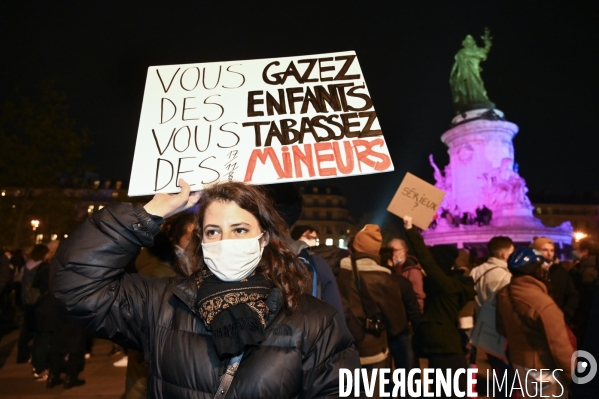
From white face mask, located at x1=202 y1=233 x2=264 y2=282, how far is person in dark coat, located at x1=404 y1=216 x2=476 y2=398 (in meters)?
3.01

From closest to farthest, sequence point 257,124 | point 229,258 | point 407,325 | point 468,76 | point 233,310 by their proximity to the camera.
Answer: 1. point 233,310
2. point 229,258
3. point 257,124
4. point 407,325
5. point 468,76

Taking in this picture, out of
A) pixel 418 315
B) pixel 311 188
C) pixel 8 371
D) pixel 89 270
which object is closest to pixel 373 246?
pixel 418 315

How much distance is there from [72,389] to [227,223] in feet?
18.9

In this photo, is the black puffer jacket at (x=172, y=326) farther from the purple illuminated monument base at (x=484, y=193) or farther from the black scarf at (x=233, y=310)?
the purple illuminated monument base at (x=484, y=193)

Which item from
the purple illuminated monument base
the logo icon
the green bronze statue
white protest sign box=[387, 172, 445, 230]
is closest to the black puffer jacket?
the logo icon

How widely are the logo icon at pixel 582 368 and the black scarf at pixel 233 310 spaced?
2.69m

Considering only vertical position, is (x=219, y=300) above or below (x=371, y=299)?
below

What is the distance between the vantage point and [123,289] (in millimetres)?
1910

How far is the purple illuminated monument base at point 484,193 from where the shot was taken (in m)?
34.5

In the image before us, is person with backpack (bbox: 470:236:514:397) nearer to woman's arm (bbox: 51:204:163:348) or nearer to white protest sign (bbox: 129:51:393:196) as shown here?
white protest sign (bbox: 129:51:393:196)

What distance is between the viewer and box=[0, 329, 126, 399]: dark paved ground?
19.7 ft

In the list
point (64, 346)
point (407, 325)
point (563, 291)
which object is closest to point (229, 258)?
point (407, 325)

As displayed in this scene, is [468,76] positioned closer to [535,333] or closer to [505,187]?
[505,187]

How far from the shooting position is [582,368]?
363cm
